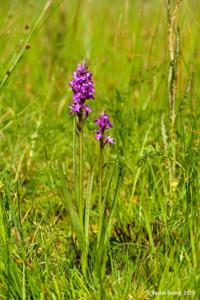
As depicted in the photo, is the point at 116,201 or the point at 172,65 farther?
the point at 172,65

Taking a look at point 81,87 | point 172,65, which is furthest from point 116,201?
point 172,65

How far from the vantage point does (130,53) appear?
3.27 metres

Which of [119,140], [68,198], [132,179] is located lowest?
[68,198]

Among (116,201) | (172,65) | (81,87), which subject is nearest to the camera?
(81,87)

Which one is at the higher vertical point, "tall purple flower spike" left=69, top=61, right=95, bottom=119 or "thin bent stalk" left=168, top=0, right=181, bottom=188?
"thin bent stalk" left=168, top=0, right=181, bottom=188

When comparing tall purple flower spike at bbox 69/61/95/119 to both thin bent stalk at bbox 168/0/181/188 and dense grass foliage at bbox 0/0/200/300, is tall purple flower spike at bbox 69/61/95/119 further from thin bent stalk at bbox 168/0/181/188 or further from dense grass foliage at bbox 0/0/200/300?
thin bent stalk at bbox 168/0/181/188

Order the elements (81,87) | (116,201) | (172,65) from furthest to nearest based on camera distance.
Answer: (172,65) → (116,201) → (81,87)

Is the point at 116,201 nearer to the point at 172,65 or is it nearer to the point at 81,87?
the point at 81,87

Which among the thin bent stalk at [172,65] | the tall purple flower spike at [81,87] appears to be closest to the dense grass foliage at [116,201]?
the thin bent stalk at [172,65]

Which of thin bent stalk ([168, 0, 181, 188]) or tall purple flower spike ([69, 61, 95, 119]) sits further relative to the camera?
thin bent stalk ([168, 0, 181, 188])

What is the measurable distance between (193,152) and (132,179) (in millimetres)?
379

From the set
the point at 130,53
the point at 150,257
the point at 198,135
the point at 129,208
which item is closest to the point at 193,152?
the point at 198,135

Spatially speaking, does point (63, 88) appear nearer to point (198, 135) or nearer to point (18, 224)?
point (198, 135)

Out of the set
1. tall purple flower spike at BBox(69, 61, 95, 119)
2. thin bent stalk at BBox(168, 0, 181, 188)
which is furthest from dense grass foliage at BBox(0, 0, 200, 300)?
tall purple flower spike at BBox(69, 61, 95, 119)
